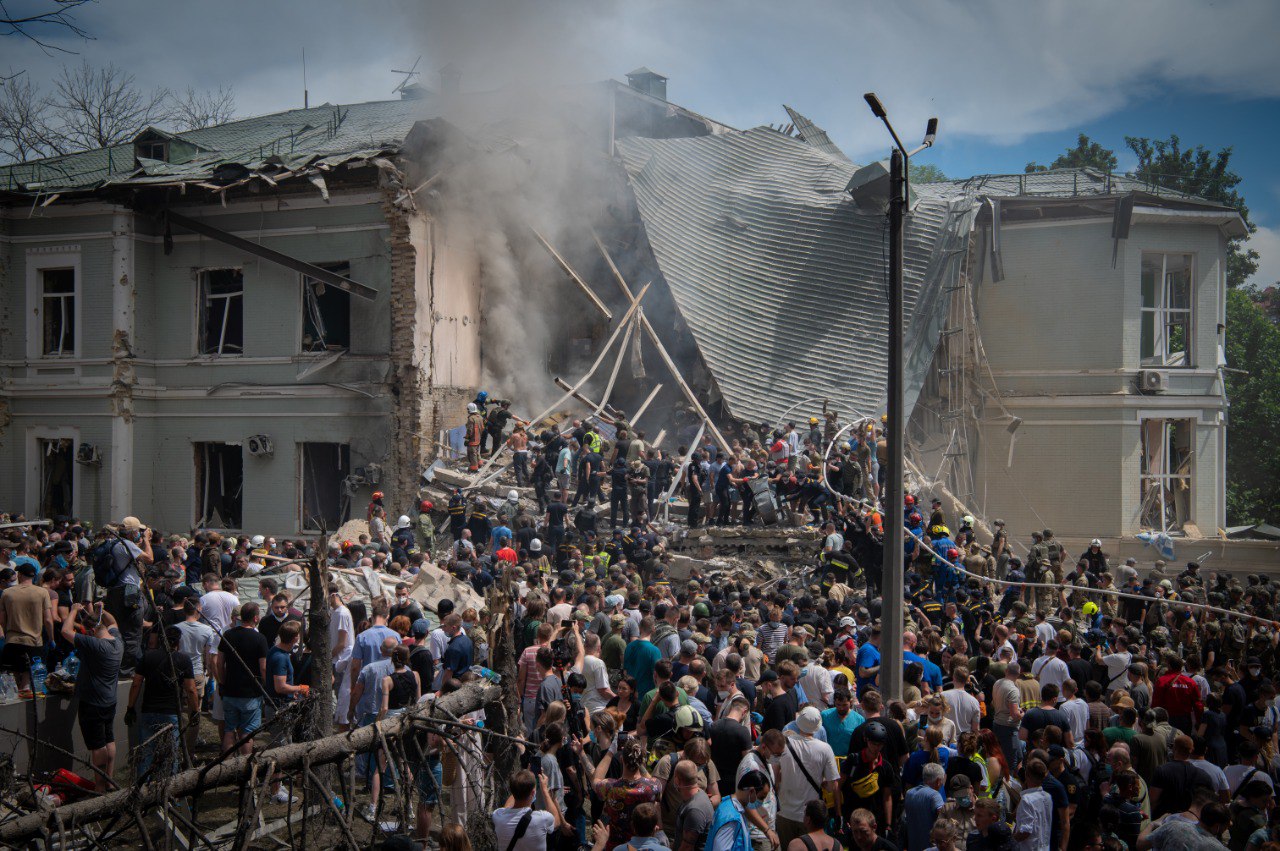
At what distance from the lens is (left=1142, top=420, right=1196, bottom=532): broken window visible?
2355 cm

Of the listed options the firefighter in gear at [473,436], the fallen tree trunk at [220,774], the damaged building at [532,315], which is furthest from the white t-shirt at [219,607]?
the damaged building at [532,315]

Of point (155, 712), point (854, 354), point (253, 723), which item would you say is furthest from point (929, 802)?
point (854, 354)

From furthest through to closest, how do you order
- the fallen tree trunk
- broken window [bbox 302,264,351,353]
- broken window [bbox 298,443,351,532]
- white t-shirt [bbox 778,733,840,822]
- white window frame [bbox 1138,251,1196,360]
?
white window frame [bbox 1138,251,1196,360] < broken window [bbox 298,443,351,532] < broken window [bbox 302,264,351,353] < white t-shirt [bbox 778,733,840,822] < the fallen tree trunk

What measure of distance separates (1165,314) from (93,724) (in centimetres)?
2315

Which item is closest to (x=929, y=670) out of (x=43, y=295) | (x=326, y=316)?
(x=326, y=316)

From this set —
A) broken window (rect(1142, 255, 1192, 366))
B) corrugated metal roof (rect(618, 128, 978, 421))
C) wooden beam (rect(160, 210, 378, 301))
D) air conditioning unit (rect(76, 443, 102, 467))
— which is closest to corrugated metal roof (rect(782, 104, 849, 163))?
corrugated metal roof (rect(618, 128, 978, 421))

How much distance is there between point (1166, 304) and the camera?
2416 cm

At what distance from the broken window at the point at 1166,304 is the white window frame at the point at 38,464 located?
23692mm

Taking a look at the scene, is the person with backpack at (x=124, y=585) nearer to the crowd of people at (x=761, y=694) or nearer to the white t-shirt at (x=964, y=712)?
the crowd of people at (x=761, y=694)

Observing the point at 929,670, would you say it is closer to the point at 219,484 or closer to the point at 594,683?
the point at 594,683

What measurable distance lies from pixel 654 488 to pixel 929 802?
12.0 m

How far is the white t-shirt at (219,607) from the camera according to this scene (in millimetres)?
11031

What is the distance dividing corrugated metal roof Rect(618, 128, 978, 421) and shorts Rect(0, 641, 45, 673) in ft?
45.8

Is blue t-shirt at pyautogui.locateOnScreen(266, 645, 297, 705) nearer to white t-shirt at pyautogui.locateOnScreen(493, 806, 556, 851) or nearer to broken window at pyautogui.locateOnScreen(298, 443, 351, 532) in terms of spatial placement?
white t-shirt at pyautogui.locateOnScreen(493, 806, 556, 851)
